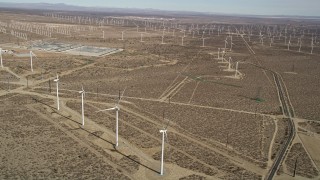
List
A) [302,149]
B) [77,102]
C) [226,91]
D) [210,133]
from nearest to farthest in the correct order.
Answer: [302,149]
[210,133]
[77,102]
[226,91]

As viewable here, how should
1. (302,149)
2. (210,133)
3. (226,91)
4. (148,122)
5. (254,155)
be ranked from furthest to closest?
(226,91) → (148,122) → (210,133) → (302,149) → (254,155)

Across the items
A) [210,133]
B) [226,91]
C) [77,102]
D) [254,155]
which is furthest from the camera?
[226,91]

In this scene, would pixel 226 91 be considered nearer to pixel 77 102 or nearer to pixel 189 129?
pixel 189 129

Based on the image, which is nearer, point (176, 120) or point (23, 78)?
point (176, 120)

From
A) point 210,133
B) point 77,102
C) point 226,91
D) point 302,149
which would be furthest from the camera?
point 226,91

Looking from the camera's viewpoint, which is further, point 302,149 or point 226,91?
point 226,91

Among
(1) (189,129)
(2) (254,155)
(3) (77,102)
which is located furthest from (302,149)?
(3) (77,102)

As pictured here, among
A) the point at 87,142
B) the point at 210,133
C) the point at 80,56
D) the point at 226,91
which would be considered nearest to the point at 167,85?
the point at 226,91

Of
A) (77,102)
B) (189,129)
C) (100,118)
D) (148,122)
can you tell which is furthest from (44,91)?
(189,129)

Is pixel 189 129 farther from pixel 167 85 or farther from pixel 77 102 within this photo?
pixel 167 85
